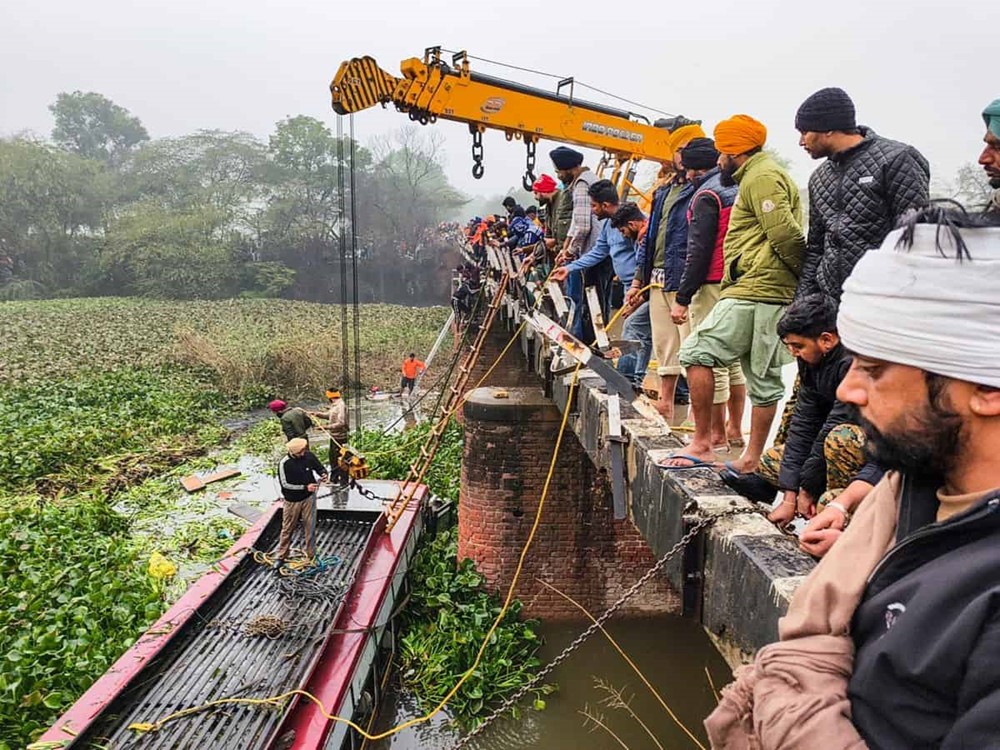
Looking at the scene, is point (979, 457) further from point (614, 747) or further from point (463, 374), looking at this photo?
point (614, 747)

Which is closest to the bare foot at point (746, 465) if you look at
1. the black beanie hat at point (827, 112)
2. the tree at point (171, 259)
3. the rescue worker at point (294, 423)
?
the black beanie hat at point (827, 112)

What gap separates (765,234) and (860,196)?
0.68 m

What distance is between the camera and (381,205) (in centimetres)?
5031

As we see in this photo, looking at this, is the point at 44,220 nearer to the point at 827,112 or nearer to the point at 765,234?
the point at 765,234

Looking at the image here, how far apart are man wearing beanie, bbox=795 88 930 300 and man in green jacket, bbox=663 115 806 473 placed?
0.41 m

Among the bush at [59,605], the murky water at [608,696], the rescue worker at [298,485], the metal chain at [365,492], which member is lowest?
the murky water at [608,696]

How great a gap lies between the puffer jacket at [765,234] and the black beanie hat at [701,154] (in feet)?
3.39

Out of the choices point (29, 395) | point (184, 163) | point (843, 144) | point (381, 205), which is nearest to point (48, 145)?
point (184, 163)

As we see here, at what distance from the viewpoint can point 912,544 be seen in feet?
3.35

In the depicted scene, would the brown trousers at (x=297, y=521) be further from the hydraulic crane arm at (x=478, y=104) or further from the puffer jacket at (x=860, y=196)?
the puffer jacket at (x=860, y=196)

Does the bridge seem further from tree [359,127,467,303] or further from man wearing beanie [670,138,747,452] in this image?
tree [359,127,467,303]

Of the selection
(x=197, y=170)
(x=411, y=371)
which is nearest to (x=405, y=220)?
(x=197, y=170)

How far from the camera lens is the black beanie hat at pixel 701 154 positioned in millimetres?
4525

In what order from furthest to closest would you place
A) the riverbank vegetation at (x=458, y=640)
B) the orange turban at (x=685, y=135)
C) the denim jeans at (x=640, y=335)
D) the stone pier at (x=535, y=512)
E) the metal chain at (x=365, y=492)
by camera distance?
the metal chain at (x=365, y=492) < the stone pier at (x=535, y=512) < the riverbank vegetation at (x=458, y=640) < the denim jeans at (x=640, y=335) < the orange turban at (x=685, y=135)
